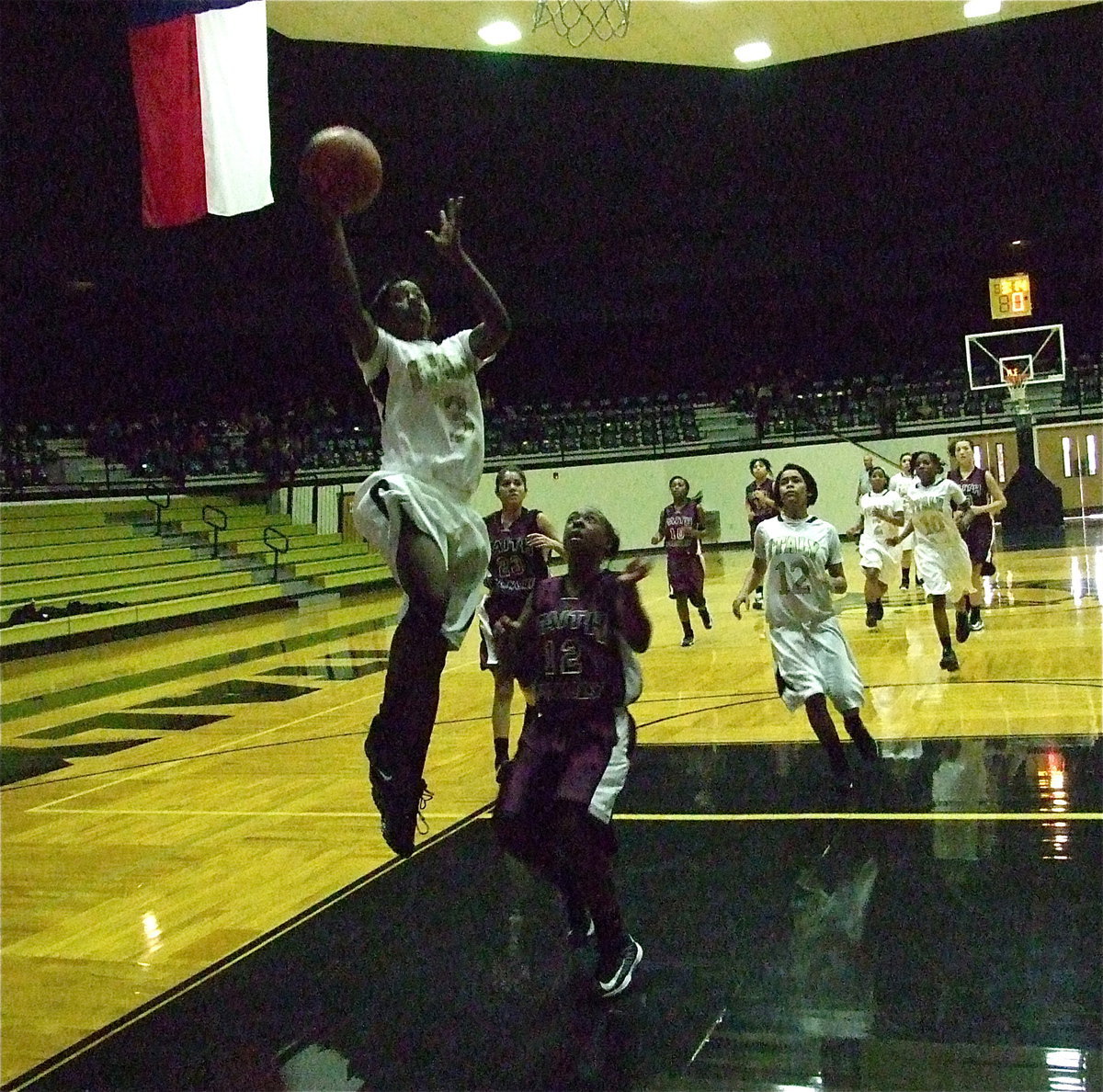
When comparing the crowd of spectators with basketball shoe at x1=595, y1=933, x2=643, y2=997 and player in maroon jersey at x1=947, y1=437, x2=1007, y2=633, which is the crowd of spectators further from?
basketball shoe at x1=595, y1=933, x2=643, y2=997

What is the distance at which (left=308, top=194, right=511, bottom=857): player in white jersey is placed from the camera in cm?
312

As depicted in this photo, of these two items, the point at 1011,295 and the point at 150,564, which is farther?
the point at 1011,295

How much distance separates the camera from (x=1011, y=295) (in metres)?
21.2

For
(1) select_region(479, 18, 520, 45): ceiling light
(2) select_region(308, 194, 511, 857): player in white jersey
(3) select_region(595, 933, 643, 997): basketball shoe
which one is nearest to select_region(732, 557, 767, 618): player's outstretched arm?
(2) select_region(308, 194, 511, 857): player in white jersey

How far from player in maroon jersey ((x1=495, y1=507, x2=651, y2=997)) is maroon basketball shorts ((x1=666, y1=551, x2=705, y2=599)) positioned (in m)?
6.92

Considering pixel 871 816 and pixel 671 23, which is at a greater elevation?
pixel 671 23

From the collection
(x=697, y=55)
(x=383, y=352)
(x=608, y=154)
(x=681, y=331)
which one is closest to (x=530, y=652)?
(x=383, y=352)

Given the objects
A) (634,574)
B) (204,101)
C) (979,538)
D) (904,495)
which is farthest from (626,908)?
(979,538)

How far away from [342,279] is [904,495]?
777cm

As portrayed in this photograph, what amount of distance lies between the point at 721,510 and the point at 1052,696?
17618 mm

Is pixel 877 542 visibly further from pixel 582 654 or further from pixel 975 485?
pixel 582 654

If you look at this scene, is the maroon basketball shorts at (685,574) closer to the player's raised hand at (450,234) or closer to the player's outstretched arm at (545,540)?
the player's outstretched arm at (545,540)

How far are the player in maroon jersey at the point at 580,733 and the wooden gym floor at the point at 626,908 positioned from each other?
0.83 feet

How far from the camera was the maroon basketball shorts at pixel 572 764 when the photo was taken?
320 cm
